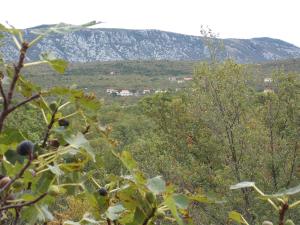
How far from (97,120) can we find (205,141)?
15340mm

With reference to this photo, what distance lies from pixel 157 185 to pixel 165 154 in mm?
15825

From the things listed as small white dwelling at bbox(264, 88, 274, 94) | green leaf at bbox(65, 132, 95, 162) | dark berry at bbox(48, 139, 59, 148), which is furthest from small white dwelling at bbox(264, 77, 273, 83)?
green leaf at bbox(65, 132, 95, 162)

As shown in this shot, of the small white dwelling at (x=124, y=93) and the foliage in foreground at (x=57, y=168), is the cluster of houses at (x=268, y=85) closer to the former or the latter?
the foliage in foreground at (x=57, y=168)

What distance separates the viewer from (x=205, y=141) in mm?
16484

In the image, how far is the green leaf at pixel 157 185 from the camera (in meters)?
1.12

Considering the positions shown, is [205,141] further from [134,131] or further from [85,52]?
[85,52]

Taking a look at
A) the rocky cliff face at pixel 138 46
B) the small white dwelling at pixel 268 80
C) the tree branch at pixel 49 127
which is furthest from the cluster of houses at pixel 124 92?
the rocky cliff face at pixel 138 46

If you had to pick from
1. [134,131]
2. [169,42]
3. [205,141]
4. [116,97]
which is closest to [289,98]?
[205,141]

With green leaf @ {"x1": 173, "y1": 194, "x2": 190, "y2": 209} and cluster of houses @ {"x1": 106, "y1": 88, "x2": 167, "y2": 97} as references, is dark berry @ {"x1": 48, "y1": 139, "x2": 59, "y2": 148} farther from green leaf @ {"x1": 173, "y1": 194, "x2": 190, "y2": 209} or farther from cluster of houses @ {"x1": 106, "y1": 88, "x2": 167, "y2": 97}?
cluster of houses @ {"x1": 106, "y1": 88, "x2": 167, "y2": 97}

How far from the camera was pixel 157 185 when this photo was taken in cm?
114

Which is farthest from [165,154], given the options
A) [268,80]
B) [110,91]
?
[110,91]

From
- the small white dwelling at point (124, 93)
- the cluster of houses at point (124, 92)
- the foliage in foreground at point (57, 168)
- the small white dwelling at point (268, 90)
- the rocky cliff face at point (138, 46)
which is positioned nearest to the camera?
the foliage in foreground at point (57, 168)

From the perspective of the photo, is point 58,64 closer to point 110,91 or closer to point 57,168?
point 57,168

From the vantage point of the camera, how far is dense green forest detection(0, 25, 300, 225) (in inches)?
43.6
